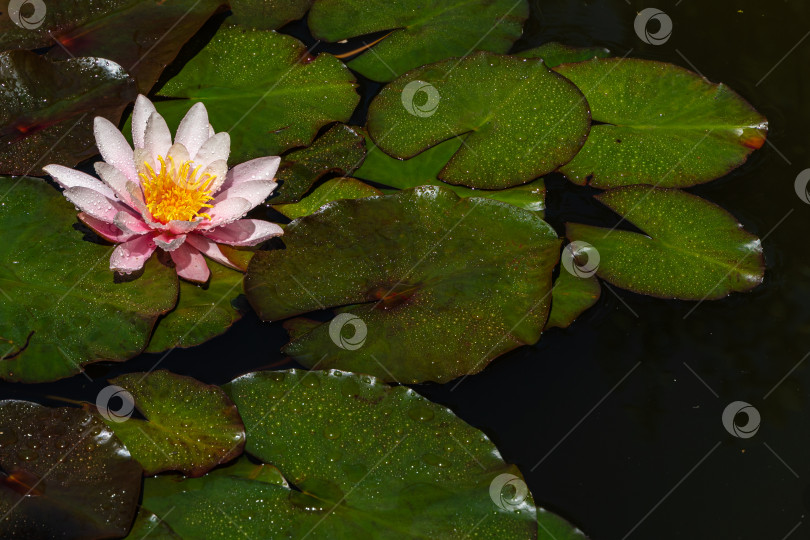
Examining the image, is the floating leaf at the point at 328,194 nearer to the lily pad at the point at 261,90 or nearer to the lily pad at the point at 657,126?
the lily pad at the point at 261,90

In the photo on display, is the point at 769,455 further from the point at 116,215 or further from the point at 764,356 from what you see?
the point at 116,215

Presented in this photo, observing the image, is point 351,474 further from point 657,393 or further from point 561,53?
point 561,53

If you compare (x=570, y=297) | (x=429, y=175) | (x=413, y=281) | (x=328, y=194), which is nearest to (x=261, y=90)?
(x=328, y=194)

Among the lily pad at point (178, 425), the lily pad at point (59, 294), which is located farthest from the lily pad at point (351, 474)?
the lily pad at point (59, 294)

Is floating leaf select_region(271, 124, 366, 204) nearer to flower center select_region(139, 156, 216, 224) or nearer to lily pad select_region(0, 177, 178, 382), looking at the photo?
flower center select_region(139, 156, 216, 224)

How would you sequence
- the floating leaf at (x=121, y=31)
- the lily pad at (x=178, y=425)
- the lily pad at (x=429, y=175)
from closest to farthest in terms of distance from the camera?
the lily pad at (x=178, y=425) < the lily pad at (x=429, y=175) < the floating leaf at (x=121, y=31)
